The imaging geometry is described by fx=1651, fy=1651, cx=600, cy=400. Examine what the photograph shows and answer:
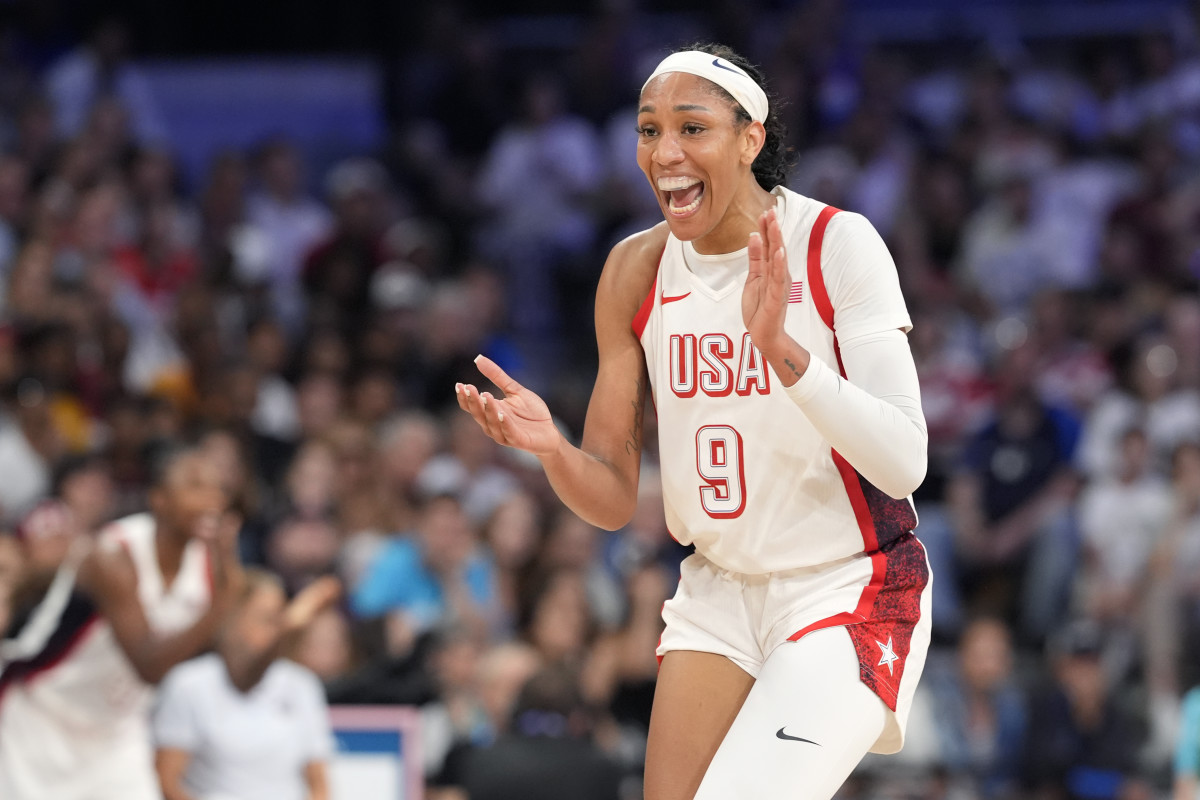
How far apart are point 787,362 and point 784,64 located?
28.1 feet

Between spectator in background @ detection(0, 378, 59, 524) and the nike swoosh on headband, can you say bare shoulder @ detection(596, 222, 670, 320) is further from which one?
spectator in background @ detection(0, 378, 59, 524)

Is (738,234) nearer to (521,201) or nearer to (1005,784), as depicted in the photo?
(1005,784)

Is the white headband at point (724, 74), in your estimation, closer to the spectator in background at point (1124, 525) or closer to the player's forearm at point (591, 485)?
the player's forearm at point (591, 485)

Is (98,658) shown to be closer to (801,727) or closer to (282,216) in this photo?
(801,727)

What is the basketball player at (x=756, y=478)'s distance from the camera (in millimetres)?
3506

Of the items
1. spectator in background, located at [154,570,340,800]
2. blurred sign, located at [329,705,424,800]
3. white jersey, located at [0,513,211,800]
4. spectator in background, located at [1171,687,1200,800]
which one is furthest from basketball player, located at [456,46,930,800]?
spectator in background, located at [1171,687,1200,800]

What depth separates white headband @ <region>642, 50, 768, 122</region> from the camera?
371cm

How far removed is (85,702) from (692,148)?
3.69 meters

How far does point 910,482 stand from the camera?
3494mm

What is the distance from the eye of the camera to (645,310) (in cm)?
394

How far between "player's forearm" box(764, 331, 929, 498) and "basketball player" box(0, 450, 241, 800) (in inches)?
122

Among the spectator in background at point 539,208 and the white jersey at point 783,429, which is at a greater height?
the spectator in background at point 539,208

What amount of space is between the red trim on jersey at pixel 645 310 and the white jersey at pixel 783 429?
17cm

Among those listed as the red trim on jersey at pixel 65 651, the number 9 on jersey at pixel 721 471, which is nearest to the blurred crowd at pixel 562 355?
the red trim on jersey at pixel 65 651
